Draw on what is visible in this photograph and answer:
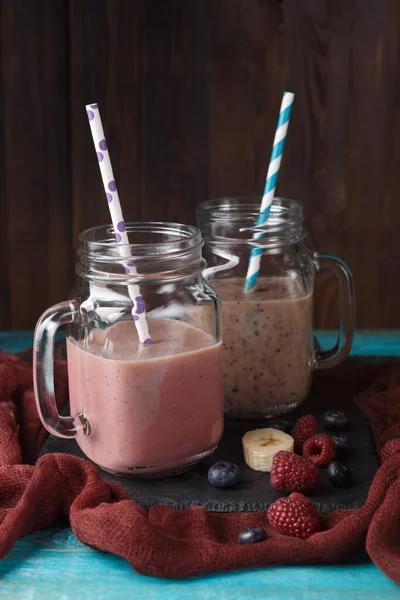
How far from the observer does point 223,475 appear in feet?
4.47

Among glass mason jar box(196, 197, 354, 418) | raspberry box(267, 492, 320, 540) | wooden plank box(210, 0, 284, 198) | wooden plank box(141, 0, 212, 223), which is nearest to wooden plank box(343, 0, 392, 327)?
wooden plank box(210, 0, 284, 198)

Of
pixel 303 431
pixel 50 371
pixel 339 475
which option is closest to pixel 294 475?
pixel 339 475

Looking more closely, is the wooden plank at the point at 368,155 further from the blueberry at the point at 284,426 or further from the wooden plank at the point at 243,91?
the blueberry at the point at 284,426

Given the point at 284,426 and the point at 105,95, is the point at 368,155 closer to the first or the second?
the point at 105,95

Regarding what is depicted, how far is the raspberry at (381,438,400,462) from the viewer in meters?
1.39

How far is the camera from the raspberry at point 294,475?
1330mm

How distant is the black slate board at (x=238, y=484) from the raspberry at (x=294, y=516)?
0.21 ft

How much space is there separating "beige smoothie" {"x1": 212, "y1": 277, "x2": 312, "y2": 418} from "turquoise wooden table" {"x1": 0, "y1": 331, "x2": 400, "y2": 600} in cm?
44

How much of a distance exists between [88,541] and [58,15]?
1.29m

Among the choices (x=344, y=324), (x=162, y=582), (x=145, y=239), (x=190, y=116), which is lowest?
(x=162, y=582)

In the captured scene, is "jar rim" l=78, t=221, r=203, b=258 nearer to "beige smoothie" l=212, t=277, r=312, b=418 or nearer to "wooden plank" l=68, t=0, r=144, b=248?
"beige smoothie" l=212, t=277, r=312, b=418

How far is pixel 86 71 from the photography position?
2115 mm

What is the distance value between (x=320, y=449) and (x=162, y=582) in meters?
0.40

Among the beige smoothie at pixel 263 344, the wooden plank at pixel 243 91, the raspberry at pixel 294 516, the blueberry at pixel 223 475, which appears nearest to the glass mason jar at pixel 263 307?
the beige smoothie at pixel 263 344
